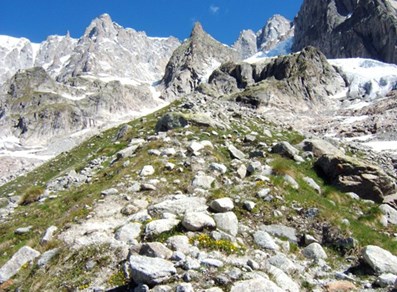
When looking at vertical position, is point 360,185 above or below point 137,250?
above

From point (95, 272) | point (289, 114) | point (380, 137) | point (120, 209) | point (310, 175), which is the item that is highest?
point (289, 114)

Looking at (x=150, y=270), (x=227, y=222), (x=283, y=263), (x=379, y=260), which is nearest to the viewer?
(x=150, y=270)

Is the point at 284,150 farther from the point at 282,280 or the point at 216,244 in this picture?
the point at 282,280

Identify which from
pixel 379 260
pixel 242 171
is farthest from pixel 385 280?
pixel 242 171

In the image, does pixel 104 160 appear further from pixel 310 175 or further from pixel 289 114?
pixel 289 114

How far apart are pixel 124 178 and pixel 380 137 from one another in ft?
301

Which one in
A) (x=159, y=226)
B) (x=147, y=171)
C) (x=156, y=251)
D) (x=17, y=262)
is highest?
(x=147, y=171)

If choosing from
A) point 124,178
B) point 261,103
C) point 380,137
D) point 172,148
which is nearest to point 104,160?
point 172,148

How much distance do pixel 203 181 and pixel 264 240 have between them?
15.7ft

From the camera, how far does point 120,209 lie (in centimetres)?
1491

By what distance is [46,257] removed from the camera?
40.0 ft

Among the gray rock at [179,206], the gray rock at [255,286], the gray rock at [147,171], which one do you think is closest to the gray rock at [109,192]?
the gray rock at [147,171]

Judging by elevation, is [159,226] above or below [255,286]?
above

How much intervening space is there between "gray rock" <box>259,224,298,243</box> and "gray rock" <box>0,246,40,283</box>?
7.13 m
